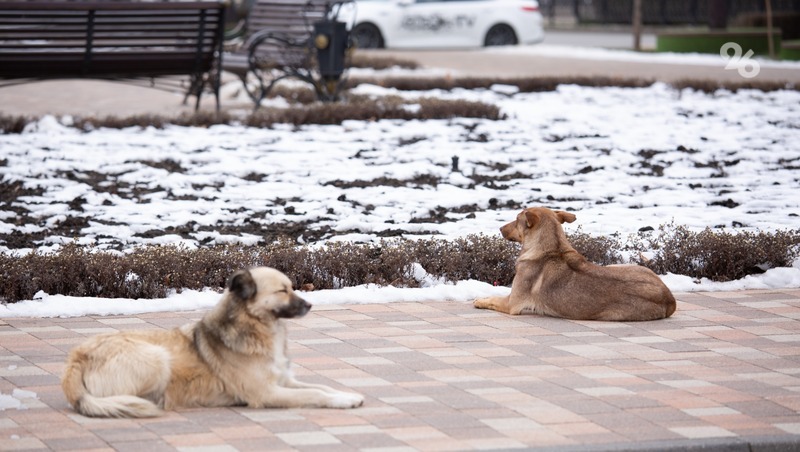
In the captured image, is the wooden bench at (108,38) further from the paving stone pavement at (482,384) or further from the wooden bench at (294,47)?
the paving stone pavement at (482,384)

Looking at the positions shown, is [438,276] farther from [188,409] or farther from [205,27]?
[205,27]

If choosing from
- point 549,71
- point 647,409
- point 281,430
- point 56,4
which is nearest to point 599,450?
point 647,409

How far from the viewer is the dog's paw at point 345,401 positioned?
492 cm

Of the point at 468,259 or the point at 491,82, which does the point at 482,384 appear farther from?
the point at 491,82

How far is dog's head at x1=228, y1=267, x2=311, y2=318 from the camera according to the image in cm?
483

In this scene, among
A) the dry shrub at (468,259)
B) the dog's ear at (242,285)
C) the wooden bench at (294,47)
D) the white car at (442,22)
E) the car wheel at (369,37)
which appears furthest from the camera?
the car wheel at (369,37)

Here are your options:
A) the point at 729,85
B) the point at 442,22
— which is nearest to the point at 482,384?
the point at 729,85

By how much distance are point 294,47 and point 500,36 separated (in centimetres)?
1282

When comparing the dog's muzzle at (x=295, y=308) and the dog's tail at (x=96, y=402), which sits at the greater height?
the dog's muzzle at (x=295, y=308)

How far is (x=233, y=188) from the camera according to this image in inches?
409

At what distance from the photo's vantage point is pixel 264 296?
486 centimetres

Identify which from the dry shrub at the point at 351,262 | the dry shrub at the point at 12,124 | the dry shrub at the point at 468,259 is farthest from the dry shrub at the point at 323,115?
the dry shrub at the point at 468,259

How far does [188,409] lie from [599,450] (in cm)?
171

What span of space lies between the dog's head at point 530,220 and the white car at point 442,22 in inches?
802
